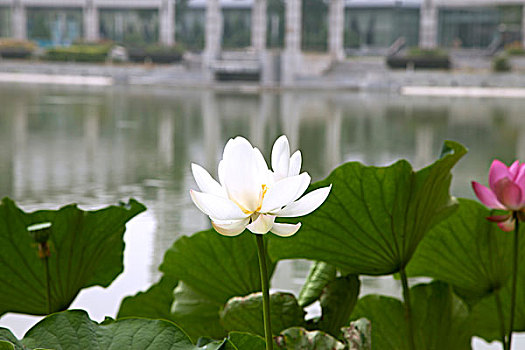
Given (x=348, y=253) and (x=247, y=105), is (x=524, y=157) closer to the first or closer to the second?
(x=348, y=253)

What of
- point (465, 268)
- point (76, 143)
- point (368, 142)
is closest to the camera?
point (465, 268)

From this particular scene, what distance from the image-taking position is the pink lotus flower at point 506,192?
1.12 metres

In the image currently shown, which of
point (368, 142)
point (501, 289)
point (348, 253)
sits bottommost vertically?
point (368, 142)

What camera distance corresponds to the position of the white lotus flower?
0.80 metres

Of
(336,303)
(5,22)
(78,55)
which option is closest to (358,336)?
(336,303)

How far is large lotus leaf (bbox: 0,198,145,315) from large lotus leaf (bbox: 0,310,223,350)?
1.07ft

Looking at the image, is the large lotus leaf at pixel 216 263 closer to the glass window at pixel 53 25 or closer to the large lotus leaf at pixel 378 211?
the large lotus leaf at pixel 378 211

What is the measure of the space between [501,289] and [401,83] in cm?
3476

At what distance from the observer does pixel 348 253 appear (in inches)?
50.6

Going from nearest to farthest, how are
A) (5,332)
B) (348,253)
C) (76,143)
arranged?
(5,332), (348,253), (76,143)

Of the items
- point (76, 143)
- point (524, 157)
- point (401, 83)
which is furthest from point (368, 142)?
point (401, 83)

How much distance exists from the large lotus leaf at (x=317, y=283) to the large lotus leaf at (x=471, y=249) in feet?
0.78

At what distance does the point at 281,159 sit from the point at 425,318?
0.71 metres

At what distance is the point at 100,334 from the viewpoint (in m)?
0.96
